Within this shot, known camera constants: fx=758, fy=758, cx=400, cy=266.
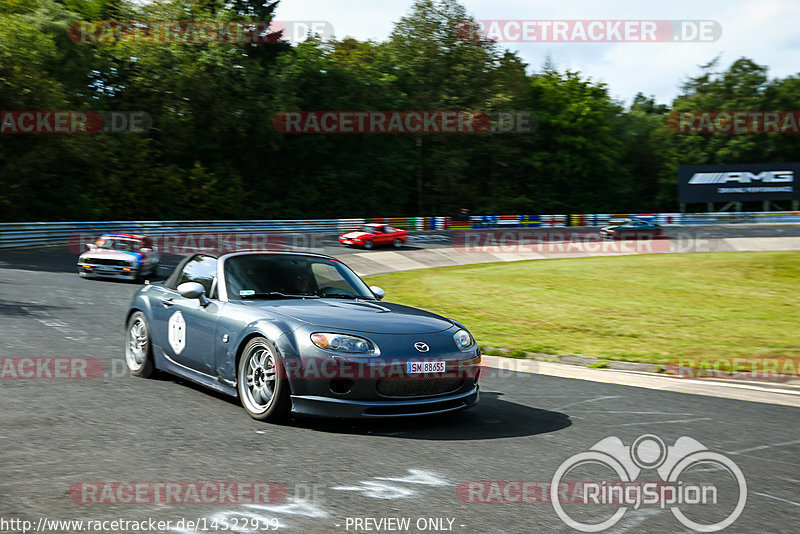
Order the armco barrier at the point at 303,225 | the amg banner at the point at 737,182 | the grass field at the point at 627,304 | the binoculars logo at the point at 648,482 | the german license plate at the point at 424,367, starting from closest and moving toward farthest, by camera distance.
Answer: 1. the binoculars logo at the point at 648,482
2. the german license plate at the point at 424,367
3. the grass field at the point at 627,304
4. the armco barrier at the point at 303,225
5. the amg banner at the point at 737,182

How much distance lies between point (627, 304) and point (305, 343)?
13.4 meters

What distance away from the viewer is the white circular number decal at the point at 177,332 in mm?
7203

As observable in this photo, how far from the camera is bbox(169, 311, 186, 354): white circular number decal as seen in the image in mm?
7203

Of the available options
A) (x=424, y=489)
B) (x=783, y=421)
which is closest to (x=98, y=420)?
(x=424, y=489)

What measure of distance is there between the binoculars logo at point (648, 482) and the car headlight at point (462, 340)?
1361 mm

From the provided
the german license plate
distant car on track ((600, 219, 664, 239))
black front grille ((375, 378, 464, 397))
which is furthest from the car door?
distant car on track ((600, 219, 664, 239))

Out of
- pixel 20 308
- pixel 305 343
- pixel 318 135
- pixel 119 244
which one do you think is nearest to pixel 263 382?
pixel 305 343

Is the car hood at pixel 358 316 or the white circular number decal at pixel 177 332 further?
the white circular number decal at pixel 177 332

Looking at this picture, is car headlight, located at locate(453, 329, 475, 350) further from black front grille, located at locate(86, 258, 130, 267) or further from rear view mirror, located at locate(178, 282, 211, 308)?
black front grille, located at locate(86, 258, 130, 267)

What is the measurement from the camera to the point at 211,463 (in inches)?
189

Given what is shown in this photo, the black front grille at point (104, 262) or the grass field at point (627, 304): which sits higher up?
the black front grille at point (104, 262)
